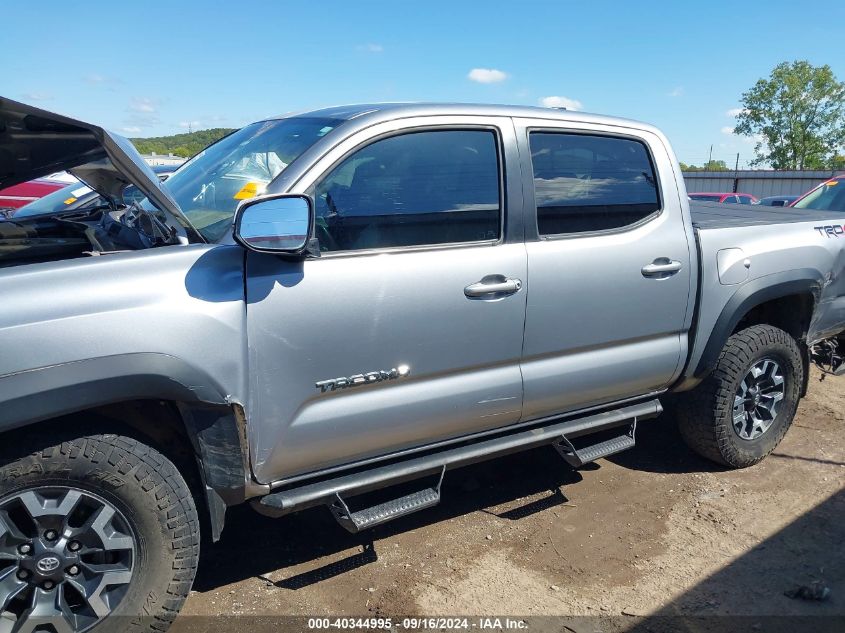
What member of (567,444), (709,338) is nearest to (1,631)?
(567,444)

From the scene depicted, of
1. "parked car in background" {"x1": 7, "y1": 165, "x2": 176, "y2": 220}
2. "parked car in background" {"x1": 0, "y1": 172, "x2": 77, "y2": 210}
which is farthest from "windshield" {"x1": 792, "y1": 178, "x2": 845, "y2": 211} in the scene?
"parked car in background" {"x1": 0, "y1": 172, "x2": 77, "y2": 210}

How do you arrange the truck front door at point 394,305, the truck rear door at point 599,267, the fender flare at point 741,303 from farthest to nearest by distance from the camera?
the fender flare at point 741,303
the truck rear door at point 599,267
the truck front door at point 394,305

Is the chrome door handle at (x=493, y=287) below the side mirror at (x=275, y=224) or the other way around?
below

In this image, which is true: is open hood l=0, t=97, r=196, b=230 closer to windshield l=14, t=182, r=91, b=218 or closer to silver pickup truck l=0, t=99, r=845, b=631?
silver pickup truck l=0, t=99, r=845, b=631

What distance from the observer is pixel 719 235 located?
12.3 feet

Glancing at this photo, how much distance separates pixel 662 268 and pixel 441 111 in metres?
1.40

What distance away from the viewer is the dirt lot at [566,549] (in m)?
2.96

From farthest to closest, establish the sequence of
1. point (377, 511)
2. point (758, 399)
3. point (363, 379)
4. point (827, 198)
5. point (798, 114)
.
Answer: point (798, 114)
point (827, 198)
point (758, 399)
point (377, 511)
point (363, 379)

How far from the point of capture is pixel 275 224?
7.88ft

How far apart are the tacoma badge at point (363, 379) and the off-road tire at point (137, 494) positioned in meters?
0.62

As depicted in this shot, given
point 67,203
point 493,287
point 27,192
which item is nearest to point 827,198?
point 493,287

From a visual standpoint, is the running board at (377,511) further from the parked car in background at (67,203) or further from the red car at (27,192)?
the red car at (27,192)

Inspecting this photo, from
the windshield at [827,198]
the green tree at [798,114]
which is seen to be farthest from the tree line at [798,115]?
the windshield at [827,198]

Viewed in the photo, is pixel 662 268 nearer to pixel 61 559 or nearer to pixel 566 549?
pixel 566 549
